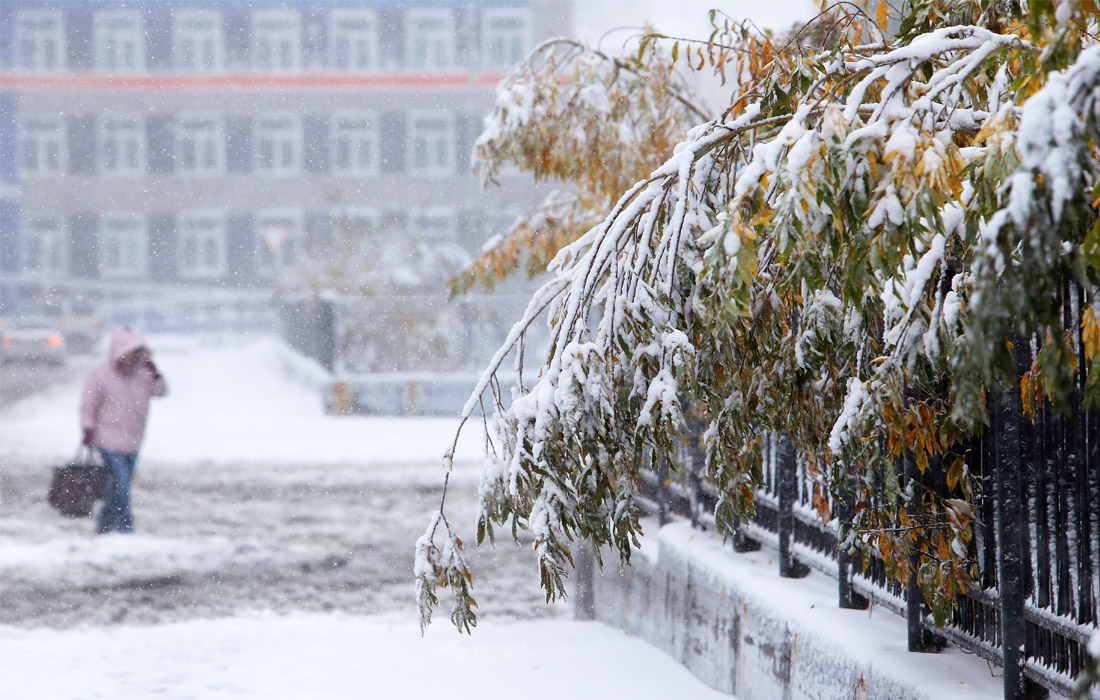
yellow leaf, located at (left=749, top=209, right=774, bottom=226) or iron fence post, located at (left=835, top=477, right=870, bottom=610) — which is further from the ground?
yellow leaf, located at (left=749, top=209, right=774, bottom=226)

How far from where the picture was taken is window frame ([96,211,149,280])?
1598 inches

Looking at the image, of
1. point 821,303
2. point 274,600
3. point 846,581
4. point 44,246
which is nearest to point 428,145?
point 44,246

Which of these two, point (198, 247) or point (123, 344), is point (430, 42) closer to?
point (198, 247)

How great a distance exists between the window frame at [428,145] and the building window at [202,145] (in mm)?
7227

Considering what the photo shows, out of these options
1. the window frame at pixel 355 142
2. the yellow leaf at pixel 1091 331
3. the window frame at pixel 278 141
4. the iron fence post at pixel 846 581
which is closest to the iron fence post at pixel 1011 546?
the yellow leaf at pixel 1091 331

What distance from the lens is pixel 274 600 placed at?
825 cm

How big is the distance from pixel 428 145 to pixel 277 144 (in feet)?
19.2

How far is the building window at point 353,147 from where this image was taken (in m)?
40.4

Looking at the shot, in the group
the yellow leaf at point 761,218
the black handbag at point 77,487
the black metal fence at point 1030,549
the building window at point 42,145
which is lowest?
the black handbag at point 77,487

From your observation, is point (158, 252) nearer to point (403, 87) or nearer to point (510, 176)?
point (403, 87)

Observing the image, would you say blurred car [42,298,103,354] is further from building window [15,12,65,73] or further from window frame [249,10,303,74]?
window frame [249,10,303,74]

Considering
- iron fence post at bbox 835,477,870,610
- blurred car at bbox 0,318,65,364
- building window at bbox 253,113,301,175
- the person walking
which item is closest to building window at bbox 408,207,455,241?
building window at bbox 253,113,301,175

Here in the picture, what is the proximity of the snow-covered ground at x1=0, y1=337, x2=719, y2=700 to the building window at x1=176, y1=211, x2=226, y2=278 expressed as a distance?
973 inches

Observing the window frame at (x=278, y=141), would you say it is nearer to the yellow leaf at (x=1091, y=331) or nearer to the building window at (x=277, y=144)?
the building window at (x=277, y=144)
